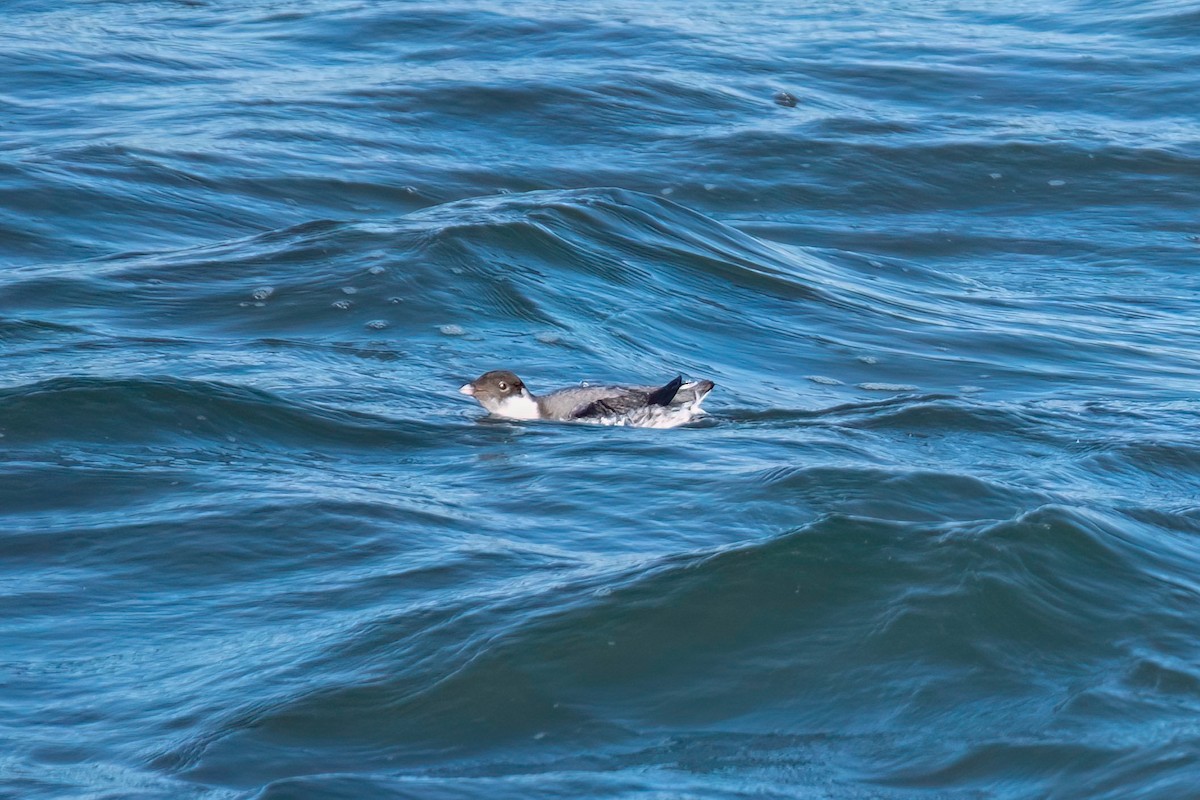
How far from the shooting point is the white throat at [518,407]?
8.98 m

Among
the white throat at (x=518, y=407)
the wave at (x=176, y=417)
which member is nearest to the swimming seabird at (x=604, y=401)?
the white throat at (x=518, y=407)

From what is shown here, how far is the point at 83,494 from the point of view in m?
7.50

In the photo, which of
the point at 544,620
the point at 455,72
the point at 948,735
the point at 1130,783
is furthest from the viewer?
the point at 455,72

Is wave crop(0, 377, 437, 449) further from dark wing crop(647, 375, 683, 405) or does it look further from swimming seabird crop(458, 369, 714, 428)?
dark wing crop(647, 375, 683, 405)

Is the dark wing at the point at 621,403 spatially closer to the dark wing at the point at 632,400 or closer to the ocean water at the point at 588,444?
the dark wing at the point at 632,400

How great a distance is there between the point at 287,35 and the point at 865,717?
689 inches

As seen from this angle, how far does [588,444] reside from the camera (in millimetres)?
8578

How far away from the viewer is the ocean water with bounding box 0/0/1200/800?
533cm

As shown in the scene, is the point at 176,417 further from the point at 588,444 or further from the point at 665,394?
the point at 665,394

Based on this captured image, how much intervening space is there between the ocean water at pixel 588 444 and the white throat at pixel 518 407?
0.21 m

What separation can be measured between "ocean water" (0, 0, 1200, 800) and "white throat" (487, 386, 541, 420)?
0.69ft

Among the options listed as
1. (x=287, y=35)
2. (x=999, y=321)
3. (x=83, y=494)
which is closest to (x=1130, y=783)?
(x=83, y=494)

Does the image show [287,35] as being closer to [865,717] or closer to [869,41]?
[869,41]

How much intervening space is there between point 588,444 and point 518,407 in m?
0.64
